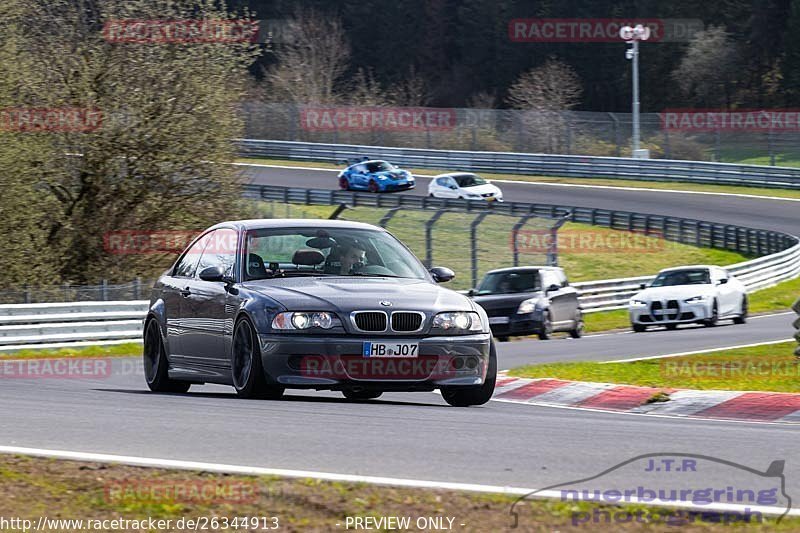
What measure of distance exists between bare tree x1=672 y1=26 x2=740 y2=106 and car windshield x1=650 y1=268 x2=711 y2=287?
65263mm

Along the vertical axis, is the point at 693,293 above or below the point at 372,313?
below

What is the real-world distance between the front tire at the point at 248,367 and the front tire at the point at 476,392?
133cm

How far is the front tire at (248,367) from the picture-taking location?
9.72 meters

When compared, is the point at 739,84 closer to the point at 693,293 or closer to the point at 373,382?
the point at 693,293

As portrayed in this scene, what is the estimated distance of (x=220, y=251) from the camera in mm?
10953

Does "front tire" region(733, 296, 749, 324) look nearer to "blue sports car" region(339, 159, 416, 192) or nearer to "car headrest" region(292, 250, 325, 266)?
"car headrest" region(292, 250, 325, 266)

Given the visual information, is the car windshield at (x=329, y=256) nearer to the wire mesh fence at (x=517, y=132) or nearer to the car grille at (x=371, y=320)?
the car grille at (x=371, y=320)

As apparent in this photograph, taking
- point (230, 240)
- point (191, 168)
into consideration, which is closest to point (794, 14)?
point (191, 168)

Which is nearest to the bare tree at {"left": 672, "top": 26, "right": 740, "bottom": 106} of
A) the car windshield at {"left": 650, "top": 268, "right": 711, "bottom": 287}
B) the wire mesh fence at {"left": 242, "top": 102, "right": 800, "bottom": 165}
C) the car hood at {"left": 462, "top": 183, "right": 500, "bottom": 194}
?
the wire mesh fence at {"left": 242, "top": 102, "right": 800, "bottom": 165}

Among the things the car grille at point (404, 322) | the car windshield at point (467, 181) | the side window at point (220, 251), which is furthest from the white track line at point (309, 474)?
the car windshield at point (467, 181)

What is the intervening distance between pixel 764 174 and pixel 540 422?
4865cm

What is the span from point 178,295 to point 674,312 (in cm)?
1566

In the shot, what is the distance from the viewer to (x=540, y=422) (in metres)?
8.80

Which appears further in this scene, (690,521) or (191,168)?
(191,168)
